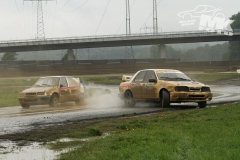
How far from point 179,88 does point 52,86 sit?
6.48 m

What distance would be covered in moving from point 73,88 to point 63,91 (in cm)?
85

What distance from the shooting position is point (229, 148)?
19.0 ft

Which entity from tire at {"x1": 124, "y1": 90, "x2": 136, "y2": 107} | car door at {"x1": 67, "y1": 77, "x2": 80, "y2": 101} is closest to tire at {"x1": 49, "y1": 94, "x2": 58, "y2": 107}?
car door at {"x1": 67, "y1": 77, "x2": 80, "y2": 101}

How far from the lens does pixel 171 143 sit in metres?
6.48

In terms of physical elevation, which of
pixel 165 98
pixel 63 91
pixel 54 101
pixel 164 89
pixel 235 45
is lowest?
pixel 54 101

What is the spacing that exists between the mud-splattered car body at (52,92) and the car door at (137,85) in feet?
12.4

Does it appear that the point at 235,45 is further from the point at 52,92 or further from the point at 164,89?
the point at 164,89

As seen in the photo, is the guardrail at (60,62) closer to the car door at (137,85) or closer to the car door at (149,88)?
the car door at (137,85)

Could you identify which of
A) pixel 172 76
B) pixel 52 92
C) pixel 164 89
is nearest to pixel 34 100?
pixel 52 92

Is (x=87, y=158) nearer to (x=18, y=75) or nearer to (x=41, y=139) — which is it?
(x=41, y=139)

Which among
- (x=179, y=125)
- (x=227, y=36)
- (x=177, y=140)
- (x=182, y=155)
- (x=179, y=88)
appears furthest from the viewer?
(x=227, y=36)

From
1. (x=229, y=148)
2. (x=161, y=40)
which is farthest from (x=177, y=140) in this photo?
(x=161, y=40)

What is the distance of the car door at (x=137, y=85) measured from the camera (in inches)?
601

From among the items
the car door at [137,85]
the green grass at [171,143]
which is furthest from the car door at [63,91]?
the green grass at [171,143]
